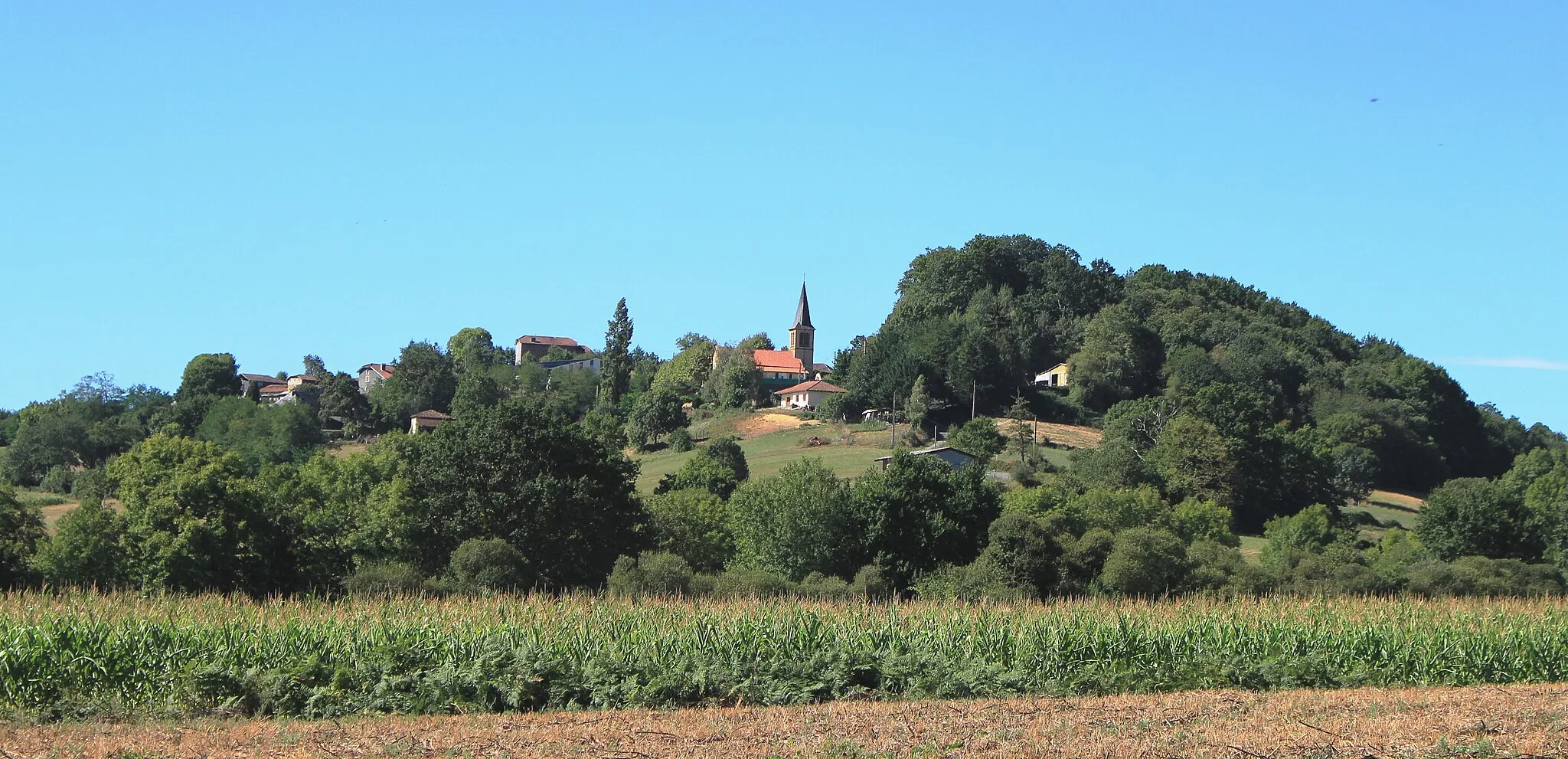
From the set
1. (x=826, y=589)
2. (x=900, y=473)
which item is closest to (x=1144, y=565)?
(x=826, y=589)

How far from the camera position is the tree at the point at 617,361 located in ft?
437

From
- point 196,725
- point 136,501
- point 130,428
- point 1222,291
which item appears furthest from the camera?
point 1222,291

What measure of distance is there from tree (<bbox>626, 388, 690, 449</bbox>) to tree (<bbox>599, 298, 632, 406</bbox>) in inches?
703

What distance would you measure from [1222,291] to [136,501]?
420 ft

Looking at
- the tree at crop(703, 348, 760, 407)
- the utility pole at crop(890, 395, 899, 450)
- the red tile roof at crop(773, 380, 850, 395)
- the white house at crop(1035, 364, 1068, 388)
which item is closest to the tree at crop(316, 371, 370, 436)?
the tree at crop(703, 348, 760, 407)

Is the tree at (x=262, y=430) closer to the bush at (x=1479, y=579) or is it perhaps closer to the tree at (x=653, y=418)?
the tree at (x=653, y=418)

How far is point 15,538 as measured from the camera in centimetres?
4138

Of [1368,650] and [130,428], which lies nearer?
[1368,650]

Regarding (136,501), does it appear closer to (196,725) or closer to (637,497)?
(637,497)

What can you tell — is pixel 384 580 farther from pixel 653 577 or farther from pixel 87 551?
pixel 87 551

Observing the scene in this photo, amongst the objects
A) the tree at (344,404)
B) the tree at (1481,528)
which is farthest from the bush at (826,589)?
the tree at (344,404)

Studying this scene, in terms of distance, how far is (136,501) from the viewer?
4391cm

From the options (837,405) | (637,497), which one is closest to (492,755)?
(637,497)

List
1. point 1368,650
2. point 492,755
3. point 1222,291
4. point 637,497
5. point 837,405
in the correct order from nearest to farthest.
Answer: point 492,755, point 1368,650, point 637,497, point 837,405, point 1222,291
